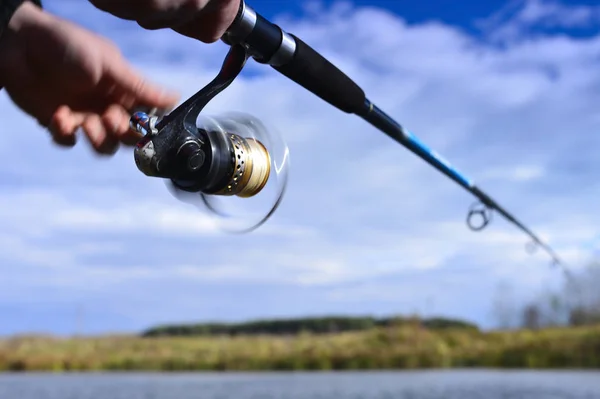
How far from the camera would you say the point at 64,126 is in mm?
1138

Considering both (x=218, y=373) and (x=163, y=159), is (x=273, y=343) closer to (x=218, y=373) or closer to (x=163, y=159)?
(x=218, y=373)

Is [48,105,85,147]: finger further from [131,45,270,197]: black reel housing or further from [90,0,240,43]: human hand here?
[90,0,240,43]: human hand

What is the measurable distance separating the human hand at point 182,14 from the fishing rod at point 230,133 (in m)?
0.09

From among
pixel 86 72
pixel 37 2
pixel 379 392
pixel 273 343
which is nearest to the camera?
pixel 37 2

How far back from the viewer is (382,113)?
151 cm

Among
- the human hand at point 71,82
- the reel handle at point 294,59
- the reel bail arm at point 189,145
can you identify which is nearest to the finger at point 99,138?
the human hand at point 71,82

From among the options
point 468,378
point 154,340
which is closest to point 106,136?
point 468,378

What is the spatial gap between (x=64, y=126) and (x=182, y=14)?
408mm

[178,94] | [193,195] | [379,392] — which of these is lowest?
[379,392]

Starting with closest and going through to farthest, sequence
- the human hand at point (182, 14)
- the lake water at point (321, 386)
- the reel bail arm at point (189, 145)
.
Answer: the human hand at point (182, 14) → the reel bail arm at point (189, 145) → the lake water at point (321, 386)

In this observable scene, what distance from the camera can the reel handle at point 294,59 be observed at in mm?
1031

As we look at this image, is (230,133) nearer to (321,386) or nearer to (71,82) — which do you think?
(71,82)

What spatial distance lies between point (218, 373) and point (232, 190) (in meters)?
12.8

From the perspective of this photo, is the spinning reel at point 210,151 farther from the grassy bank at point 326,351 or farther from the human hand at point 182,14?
the grassy bank at point 326,351
